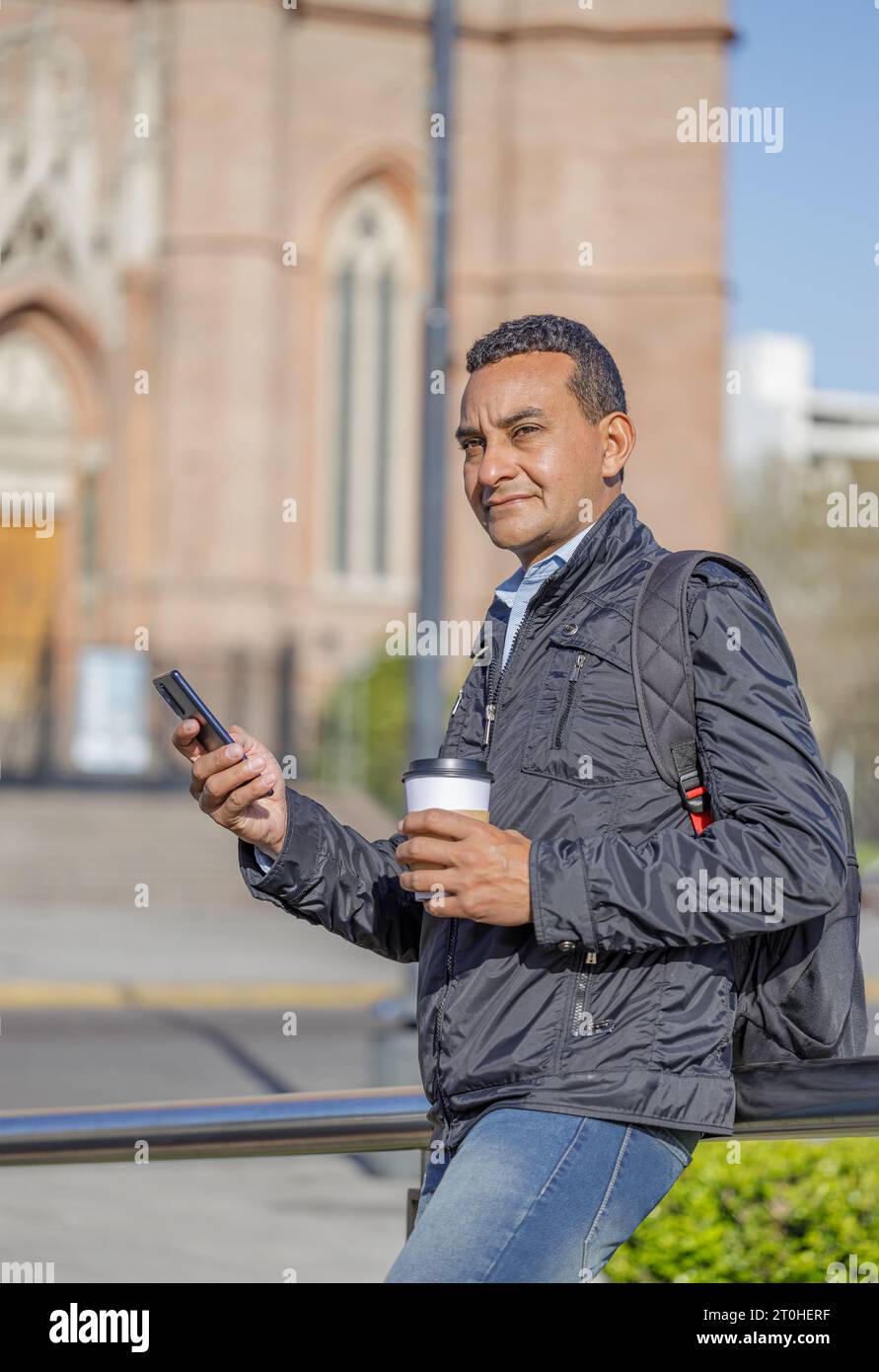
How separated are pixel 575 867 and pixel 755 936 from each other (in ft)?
0.95

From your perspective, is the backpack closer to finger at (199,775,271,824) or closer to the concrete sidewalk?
finger at (199,775,271,824)

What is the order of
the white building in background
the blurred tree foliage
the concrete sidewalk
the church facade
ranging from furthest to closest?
the white building in background
the church facade
the blurred tree foliage
the concrete sidewalk

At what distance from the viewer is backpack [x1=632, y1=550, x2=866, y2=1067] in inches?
85.4

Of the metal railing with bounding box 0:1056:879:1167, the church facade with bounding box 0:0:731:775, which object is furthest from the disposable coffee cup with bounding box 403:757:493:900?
the church facade with bounding box 0:0:731:775

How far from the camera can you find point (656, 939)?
6.73 feet

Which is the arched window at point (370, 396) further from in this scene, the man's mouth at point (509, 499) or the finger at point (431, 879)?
the finger at point (431, 879)

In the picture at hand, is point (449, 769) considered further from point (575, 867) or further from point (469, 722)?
point (469, 722)

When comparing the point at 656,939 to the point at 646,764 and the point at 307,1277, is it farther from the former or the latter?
the point at 307,1277

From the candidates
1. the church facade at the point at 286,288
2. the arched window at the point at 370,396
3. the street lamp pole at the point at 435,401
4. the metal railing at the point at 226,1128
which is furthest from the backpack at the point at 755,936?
the arched window at the point at 370,396

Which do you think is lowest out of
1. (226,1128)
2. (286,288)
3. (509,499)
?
(226,1128)

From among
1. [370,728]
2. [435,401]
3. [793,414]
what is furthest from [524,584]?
[793,414]

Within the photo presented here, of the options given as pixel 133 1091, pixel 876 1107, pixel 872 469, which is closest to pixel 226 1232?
pixel 133 1091

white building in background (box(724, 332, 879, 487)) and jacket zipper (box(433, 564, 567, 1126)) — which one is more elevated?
white building in background (box(724, 332, 879, 487))

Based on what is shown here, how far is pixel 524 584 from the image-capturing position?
8.02 feet
